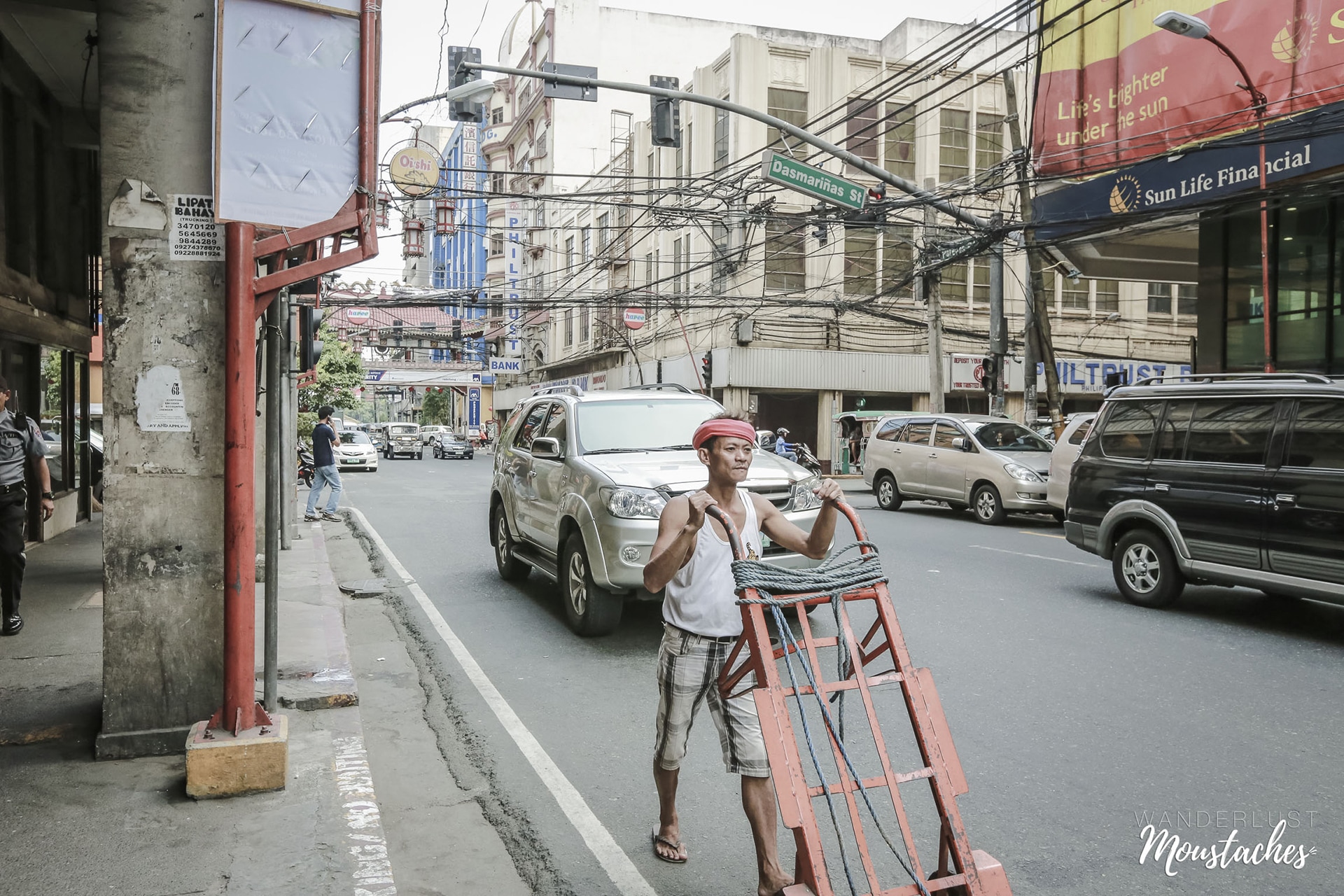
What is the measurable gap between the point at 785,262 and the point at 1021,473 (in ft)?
62.3

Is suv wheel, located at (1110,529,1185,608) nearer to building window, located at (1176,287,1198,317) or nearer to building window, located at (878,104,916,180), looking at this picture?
building window, located at (878,104,916,180)

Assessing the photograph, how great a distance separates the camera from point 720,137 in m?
35.1

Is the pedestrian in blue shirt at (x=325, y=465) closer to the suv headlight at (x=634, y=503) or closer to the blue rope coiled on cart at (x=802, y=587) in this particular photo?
the suv headlight at (x=634, y=503)

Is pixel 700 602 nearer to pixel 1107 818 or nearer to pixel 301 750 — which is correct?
pixel 1107 818

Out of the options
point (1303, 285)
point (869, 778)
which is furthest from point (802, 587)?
point (1303, 285)

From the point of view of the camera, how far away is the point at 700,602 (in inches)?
141

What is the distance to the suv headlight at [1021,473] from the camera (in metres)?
15.9

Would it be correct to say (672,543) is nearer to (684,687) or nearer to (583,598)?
(684,687)

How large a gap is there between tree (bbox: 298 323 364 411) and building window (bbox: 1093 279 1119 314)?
94.4ft

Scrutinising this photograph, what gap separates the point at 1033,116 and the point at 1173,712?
13.9 meters

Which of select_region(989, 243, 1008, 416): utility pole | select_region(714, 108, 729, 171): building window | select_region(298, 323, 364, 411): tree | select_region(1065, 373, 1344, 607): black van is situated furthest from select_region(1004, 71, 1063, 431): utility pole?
select_region(298, 323, 364, 411): tree

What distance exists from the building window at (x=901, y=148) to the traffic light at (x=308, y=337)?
26.1 metres

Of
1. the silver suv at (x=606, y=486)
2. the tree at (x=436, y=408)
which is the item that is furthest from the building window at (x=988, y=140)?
the tree at (x=436, y=408)

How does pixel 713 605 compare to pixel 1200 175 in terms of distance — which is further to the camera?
pixel 1200 175
